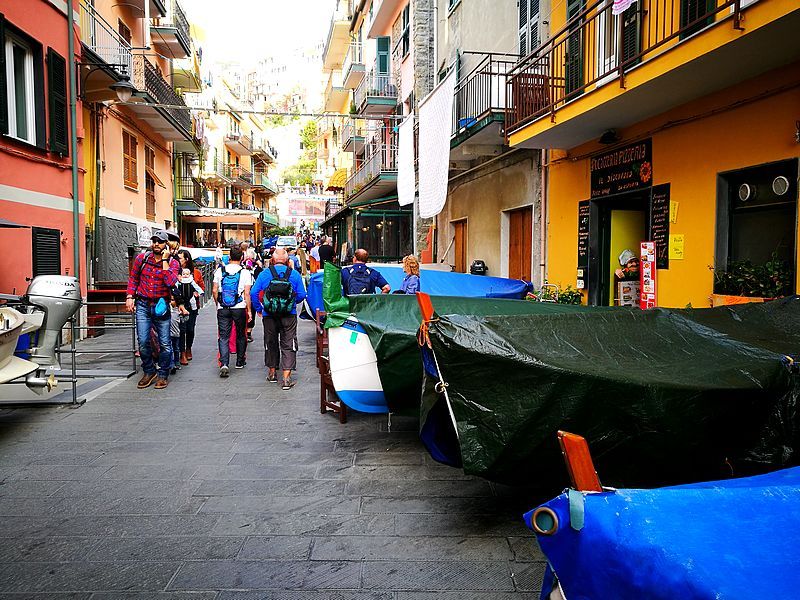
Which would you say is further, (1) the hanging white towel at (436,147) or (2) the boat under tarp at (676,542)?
(1) the hanging white towel at (436,147)

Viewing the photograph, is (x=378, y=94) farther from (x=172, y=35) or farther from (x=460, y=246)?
(x=460, y=246)

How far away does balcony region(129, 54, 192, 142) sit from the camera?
1822cm

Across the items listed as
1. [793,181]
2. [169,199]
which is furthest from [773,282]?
[169,199]

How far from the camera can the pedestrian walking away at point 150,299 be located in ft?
26.3

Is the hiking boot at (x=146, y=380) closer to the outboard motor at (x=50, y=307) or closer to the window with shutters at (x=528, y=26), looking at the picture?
the outboard motor at (x=50, y=307)

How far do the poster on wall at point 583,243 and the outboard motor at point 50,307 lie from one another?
7.73 m

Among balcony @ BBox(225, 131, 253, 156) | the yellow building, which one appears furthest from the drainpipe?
balcony @ BBox(225, 131, 253, 156)

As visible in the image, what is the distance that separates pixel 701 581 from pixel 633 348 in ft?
8.49

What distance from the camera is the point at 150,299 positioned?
8.02 meters

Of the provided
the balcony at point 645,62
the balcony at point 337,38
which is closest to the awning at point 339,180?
the balcony at point 337,38

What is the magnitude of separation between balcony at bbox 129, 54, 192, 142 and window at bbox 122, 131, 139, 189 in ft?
2.66

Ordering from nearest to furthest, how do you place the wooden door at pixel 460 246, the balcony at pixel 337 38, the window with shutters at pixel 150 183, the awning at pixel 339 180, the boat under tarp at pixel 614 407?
1. the boat under tarp at pixel 614 407
2. the wooden door at pixel 460 246
3. the window with shutters at pixel 150 183
4. the balcony at pixel 337 38
5. the awning at pixel 339 180

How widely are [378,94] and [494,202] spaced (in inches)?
492

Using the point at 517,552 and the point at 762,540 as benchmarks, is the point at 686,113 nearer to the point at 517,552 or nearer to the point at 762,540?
the point at 517,552
